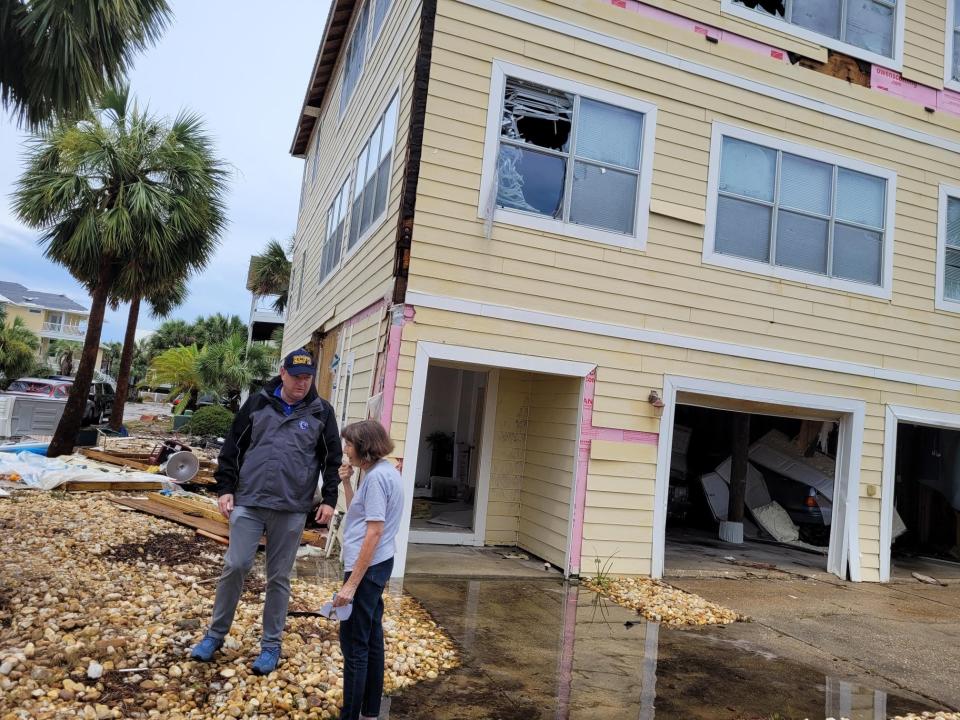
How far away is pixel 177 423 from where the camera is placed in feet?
70.8

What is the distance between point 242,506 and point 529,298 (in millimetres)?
4018

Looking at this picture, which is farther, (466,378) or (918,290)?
(466,378)

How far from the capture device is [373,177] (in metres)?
8.77

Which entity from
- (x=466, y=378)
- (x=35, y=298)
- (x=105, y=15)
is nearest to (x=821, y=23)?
(x=466, y=378)

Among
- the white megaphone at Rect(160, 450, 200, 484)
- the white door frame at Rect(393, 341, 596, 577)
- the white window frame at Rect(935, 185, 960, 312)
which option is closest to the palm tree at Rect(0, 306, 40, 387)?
the white megaphone at Rect(160, 450, 200, 484)

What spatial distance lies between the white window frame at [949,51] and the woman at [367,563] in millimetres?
9672

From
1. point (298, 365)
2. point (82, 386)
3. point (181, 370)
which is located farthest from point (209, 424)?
point (298, 365)

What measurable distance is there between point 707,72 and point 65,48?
6464mm

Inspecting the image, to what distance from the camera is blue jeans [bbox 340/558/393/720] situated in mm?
3119

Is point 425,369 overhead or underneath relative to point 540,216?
underneath

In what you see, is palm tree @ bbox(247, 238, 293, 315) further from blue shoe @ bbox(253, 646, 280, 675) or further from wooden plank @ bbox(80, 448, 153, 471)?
blue shoe @ bbox(253, 646, 280, 675)

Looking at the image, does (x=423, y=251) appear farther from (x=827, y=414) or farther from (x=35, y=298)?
(x=35, y=298)

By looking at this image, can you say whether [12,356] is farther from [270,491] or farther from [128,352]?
[270,491]

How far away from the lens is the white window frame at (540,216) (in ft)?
22.9
